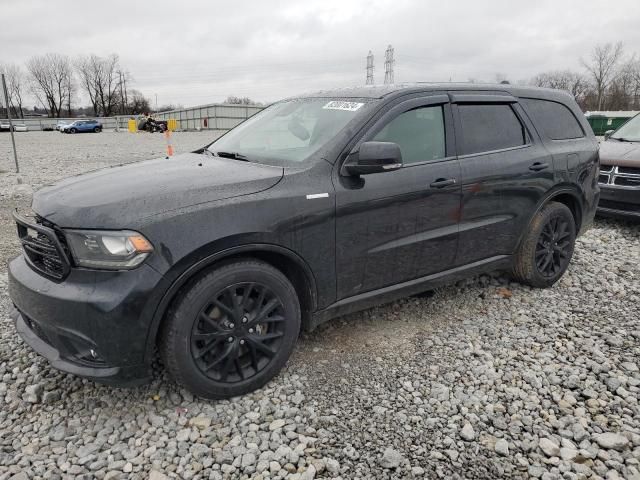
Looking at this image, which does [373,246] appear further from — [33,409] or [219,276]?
[33,409]

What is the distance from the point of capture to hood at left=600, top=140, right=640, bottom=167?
21.0 ft

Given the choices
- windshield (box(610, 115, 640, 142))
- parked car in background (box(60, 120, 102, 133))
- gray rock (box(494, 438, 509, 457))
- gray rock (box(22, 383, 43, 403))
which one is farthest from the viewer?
parked car in background (box(60, 120, 102, 133))

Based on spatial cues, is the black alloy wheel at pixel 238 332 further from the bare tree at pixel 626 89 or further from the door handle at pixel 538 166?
the bare tree at pixel 626 89

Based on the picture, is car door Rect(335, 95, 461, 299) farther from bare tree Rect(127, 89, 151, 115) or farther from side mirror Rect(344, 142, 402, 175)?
bare tree Rect(127, 89, 151, 115)

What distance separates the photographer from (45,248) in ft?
8.32

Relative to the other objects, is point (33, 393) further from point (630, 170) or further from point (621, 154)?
point (621, 154)

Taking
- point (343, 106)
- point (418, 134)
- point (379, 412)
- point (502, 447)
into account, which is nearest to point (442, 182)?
point (418, 134)

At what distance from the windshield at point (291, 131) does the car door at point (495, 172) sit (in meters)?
0.91

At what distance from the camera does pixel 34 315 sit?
255 centimetres

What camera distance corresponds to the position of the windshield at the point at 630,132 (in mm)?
7270

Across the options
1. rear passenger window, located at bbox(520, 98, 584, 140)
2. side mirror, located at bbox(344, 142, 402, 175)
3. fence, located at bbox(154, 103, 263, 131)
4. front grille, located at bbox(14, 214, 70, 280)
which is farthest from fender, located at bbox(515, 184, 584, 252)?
fence, located at bbox(154, 103, 263, 131)

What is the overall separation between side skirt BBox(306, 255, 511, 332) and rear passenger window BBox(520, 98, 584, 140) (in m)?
1.23

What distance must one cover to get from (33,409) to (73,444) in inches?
17.3

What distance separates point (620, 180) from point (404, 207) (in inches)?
189
